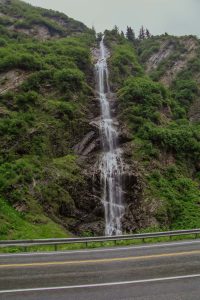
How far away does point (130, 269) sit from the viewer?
12188mm

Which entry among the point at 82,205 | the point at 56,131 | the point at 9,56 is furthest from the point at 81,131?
the point at 9,56

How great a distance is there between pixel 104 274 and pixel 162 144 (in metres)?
27.7

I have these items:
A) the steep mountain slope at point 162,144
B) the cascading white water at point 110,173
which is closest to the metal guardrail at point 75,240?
the steep mountain slope at point 162,144

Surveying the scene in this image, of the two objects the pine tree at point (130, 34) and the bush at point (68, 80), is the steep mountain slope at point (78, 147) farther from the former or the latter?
the pine tree at point (130, 34)

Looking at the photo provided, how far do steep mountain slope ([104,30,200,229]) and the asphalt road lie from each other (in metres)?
15.1

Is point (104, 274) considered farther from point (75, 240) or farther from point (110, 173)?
point (110, 173)

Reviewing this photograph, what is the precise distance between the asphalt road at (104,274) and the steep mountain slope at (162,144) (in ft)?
49.5

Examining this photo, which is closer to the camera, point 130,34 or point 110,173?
point 110,173

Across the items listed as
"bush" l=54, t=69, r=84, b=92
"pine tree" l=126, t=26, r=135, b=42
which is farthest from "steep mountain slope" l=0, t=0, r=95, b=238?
"pine tree" l=126, t=26, r=135, b=42

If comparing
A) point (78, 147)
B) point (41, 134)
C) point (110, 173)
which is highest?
point (41, 134)

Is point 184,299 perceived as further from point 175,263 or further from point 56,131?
point 56,131

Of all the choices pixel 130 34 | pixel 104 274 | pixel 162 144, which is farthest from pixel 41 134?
pixel 130 34

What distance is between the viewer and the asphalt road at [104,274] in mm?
10000

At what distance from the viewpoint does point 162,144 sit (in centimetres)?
3838
